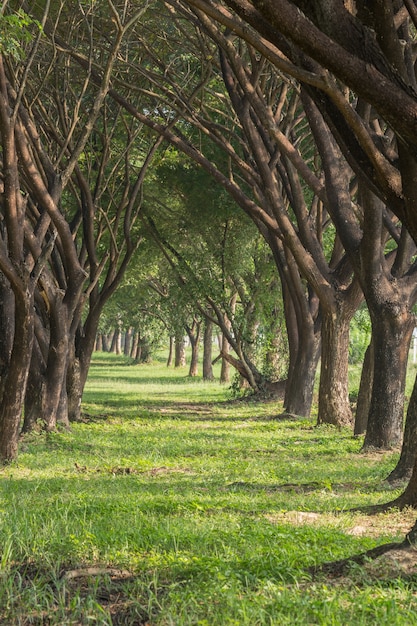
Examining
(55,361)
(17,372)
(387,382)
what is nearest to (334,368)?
(387,382)

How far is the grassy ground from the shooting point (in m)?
4.92

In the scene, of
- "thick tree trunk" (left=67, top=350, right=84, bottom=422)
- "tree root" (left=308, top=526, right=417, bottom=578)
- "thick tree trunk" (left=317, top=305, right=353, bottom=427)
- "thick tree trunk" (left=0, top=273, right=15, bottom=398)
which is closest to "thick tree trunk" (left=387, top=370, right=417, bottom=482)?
"tree root" (left=308, top=526, right=417, bottom=578)

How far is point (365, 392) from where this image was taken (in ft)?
49.9

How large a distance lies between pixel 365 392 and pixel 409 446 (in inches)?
235

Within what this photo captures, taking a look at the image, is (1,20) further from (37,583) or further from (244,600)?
(244,600)

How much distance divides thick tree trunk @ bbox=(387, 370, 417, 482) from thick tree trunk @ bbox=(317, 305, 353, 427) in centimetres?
652

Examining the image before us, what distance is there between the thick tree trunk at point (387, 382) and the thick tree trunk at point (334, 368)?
3089 millimetres

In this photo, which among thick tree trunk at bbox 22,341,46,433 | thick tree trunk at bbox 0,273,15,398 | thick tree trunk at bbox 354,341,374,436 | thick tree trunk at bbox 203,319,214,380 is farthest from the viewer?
thick tree trunk at bbox 203,319,214,380

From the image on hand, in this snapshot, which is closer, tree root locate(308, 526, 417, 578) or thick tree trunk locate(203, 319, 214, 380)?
tree root locate(308, 526, 417, 578)

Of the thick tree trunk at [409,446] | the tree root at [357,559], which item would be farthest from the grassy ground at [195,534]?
the thick tree trunk at [409,446]

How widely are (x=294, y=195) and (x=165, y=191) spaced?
9390 mm

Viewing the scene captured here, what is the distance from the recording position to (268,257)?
2583 cm

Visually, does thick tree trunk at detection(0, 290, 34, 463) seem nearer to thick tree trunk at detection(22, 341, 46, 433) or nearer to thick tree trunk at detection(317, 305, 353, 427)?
thick tree trunk at detection(22, 341, 46, 433)

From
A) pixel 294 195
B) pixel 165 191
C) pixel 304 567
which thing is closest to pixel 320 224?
pixel 294 195
